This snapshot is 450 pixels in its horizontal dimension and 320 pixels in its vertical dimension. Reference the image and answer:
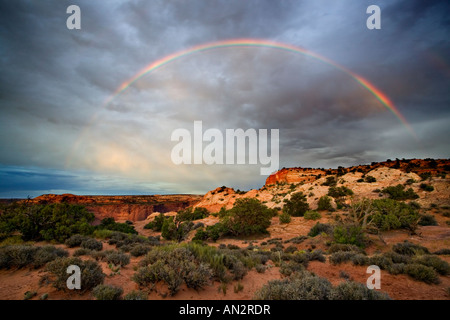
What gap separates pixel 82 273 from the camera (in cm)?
523

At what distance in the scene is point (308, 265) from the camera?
8625 mm

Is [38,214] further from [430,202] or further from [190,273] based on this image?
[430,202]

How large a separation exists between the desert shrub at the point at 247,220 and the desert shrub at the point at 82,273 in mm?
18850

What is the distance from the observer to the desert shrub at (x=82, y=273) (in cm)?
503

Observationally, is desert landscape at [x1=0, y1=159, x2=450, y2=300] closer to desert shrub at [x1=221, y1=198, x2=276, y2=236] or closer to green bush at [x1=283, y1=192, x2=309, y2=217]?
desert shrub at [x1=221, y1=198, x2=276, y2=236]

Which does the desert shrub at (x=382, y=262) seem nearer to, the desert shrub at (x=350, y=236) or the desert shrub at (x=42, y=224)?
the desert shrub at (x=350, y=236)

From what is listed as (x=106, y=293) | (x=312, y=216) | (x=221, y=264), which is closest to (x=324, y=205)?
(x=312, y=216)

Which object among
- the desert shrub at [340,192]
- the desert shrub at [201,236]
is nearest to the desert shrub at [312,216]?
the desert shrub at [340,192]

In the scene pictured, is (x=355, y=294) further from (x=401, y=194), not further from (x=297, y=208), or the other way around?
(x=401, y=194)

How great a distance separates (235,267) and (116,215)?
6522 cm

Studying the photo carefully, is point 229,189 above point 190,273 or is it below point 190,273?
below

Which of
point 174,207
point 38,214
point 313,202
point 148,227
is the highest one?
point 38,214

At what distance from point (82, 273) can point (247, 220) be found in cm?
2048
